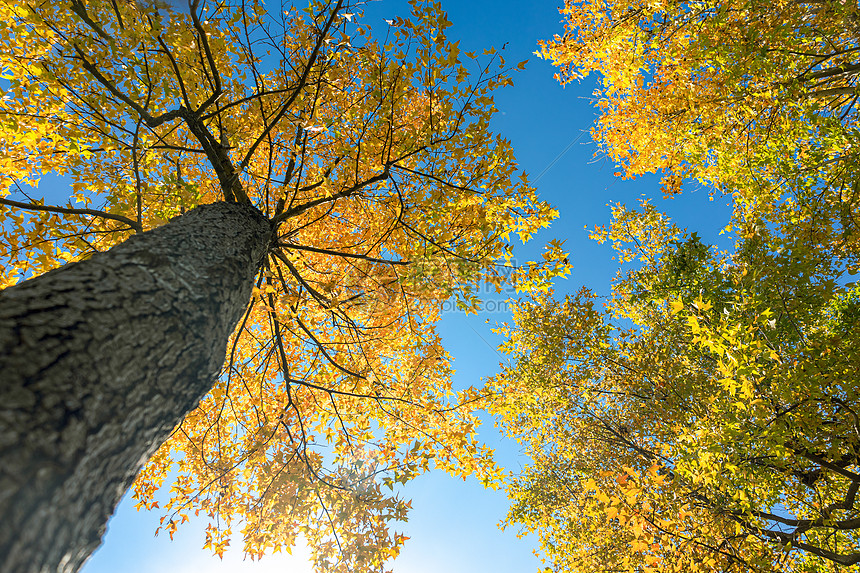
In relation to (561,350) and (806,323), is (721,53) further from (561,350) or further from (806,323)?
(561,350)

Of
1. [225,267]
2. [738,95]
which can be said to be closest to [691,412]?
[738,95]

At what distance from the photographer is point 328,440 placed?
456cm

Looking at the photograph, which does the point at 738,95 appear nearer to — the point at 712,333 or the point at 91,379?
the point at 712,333

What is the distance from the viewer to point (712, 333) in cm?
306

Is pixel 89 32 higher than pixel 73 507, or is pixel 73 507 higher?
pixel 89 32

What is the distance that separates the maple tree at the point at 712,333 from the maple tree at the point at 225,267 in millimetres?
2152

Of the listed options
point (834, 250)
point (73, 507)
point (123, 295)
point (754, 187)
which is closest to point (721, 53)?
point (754, 187)

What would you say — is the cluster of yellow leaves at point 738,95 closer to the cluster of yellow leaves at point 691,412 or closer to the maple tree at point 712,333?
the maple tree at point 712,333

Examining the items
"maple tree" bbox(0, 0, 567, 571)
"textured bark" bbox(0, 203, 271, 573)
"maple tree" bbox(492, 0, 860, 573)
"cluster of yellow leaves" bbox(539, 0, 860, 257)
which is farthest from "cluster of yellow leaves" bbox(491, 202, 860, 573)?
"textured bark" bbox(0, 203, 271, 573)

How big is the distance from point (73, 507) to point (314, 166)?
13.6 feet

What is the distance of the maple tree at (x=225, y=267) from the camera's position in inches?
44.6

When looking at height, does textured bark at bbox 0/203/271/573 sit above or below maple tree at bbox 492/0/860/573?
below

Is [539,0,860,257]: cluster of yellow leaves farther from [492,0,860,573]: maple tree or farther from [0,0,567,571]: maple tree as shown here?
[0,0,567,571]: maple tree

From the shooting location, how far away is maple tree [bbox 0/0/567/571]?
1.13 meters
